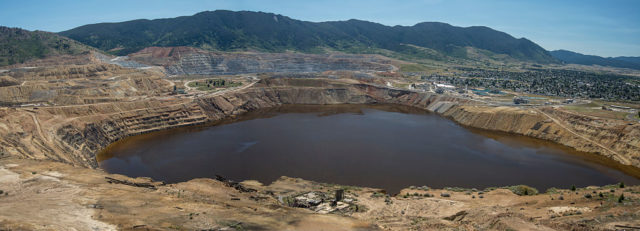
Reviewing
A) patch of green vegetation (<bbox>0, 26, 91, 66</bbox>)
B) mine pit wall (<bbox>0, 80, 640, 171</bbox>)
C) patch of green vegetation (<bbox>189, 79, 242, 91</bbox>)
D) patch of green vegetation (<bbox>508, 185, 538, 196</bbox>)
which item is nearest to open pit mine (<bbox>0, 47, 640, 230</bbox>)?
patch of green vegetation (<bbox>508, 185, 538, 196</bbox>)

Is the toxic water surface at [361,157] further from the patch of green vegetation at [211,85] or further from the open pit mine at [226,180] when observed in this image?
the patch of green vegetation at [211,85]

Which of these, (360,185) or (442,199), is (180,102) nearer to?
(360,185)


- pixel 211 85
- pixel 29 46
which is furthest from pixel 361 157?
pixel 29 46

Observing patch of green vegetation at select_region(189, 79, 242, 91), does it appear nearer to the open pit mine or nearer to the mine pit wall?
the open pit mine

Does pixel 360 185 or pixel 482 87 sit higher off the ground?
pixel 482 87

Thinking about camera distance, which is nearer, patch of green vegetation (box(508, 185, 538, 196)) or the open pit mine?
the open pit mine

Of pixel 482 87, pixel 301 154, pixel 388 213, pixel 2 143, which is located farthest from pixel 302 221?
pixel 482 87
